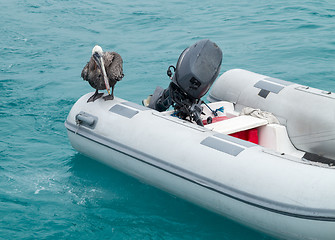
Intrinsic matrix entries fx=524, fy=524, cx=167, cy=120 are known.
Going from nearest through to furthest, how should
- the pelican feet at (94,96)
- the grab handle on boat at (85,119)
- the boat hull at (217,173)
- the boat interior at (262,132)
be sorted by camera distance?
the boat hull at (217,173) → the boat interior at (262,132) → the grab handle on boat at (85,119) → the pelican feet at (94,96)

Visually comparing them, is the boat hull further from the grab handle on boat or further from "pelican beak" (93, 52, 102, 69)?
"pelican beak" (93, 52, 102, 69)

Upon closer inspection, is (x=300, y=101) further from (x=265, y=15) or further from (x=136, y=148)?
Answer: (x=265, y=15)

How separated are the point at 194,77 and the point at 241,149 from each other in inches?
34.5

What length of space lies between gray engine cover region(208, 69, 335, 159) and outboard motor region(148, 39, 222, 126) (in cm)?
72

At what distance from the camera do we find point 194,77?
4.43m

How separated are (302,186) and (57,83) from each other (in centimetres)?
467

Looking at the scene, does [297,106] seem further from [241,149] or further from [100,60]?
[100,60]

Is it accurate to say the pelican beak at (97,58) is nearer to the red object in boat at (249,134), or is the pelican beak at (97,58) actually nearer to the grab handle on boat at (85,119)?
the grab handle on boat at (85,119)

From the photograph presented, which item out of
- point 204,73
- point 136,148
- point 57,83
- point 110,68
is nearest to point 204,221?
point 136,148

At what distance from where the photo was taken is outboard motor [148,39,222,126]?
4.45 meters

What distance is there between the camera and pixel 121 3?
11664 millimetres

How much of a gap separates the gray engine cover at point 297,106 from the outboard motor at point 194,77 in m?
0.72

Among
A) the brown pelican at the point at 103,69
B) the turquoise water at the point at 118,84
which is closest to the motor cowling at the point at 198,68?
the brown pelican at the point at 103,69

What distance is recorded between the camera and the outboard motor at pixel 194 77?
4.45 m
